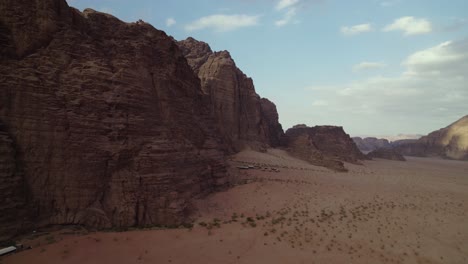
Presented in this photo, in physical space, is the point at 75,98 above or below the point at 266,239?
above

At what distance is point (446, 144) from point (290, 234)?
11633 cm

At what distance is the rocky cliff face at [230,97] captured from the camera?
4325cm

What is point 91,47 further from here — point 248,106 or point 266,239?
point 248,106

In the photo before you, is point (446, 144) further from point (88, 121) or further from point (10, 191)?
point (10, 191)

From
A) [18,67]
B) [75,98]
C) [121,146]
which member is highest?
[18,67]

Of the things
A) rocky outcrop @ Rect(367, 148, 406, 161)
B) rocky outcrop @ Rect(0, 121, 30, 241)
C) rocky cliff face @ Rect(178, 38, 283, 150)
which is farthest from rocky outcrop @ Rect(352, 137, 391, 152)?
rocky outcrop @ Rect(0, 121, 30, 241)

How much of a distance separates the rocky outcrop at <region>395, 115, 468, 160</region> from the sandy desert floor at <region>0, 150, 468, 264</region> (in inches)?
3556

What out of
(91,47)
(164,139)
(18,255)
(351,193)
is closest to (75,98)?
(91,47)

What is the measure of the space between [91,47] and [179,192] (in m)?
9.34

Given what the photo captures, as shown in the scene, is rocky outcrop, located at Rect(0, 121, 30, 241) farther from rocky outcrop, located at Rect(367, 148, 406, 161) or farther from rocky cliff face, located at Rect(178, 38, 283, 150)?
rocky outcrop, located at Rect(367, 148, 406, 161)

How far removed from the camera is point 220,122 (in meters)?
42.8

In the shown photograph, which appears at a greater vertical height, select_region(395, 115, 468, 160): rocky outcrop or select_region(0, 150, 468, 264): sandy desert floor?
select_region(395, 115, 468, 160): rocky outcrop

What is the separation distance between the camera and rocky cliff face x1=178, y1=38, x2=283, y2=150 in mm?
43250

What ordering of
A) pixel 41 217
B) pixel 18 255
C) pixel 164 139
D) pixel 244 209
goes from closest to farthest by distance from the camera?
pixel 18 255 → pixel 41 217 → pixel 164 139 → pixel 244 209
